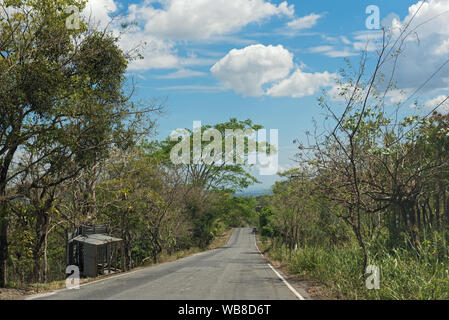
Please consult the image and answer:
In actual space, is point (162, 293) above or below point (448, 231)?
below

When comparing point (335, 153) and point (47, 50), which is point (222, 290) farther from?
point (47, 50)

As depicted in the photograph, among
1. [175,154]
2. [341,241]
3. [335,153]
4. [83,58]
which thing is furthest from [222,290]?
[175,154]

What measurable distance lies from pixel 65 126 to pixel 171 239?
2893 cm

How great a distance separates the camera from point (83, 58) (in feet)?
48.1

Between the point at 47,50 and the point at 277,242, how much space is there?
3453cm

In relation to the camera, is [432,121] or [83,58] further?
[83,58]

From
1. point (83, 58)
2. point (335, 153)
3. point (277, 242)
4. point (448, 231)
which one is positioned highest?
point (83, 58)

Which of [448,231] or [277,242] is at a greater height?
[448,231]

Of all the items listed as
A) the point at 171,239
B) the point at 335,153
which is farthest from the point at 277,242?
the point at 335,153
